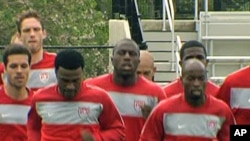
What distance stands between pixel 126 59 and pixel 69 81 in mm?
1091

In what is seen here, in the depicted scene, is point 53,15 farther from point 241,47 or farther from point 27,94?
point 27,94

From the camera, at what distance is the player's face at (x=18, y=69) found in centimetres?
1217

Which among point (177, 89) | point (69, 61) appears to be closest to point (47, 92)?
point (69, 61)

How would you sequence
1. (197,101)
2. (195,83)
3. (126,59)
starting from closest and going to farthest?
(195,83) < (197,101) < (126,59)

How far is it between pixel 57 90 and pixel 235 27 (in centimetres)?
1375

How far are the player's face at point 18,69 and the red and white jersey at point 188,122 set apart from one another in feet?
5.05

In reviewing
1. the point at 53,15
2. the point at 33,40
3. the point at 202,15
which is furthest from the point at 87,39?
the point at 33,40

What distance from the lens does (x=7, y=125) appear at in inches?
486

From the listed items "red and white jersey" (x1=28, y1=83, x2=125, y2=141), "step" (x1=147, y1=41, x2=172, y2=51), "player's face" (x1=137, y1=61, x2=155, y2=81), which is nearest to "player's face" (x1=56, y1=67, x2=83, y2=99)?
"red and white jersey" (x1=28, y1=83, x2=125, y2=141)

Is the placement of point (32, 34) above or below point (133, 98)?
above

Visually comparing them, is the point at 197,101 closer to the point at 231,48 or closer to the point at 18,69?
the point at 18,69

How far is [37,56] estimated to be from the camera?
13.2 meters

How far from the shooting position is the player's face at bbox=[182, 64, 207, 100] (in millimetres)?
11055

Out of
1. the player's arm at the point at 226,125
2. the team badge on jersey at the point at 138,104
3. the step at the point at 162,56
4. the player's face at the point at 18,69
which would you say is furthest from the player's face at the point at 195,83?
the step at the point at 162,56
